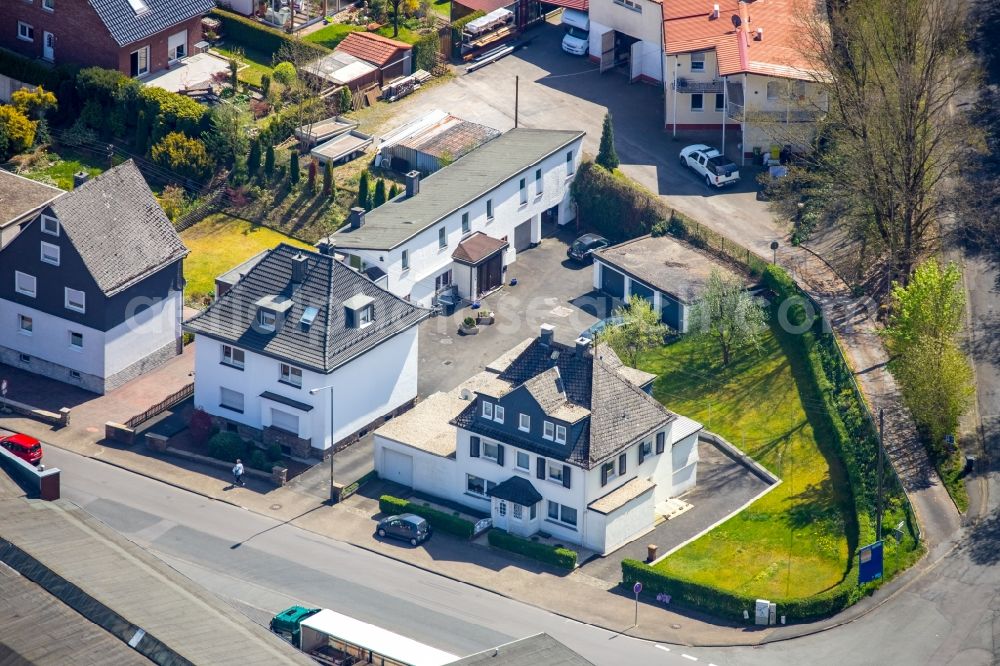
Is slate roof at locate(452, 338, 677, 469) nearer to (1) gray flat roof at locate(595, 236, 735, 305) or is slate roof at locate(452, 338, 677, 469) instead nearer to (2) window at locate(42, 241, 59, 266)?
(1) gray flat roof at locate(595, 236, 735, 305)

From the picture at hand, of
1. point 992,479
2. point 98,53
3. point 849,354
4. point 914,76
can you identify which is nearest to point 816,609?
point 992,479

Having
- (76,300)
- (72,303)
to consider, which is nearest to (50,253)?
(76,300)

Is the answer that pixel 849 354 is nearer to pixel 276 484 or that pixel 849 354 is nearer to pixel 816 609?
pixel 816 609

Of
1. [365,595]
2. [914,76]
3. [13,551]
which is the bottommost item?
[365,595]

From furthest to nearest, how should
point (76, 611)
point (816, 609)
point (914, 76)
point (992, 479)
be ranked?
point (914, 76) < point (992, 479) < point (816, 609) < point (76, 611)

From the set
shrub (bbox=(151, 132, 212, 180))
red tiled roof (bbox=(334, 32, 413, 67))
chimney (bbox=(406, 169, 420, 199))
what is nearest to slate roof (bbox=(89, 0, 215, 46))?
shrub (bbox=(151, 132, 212, 180))

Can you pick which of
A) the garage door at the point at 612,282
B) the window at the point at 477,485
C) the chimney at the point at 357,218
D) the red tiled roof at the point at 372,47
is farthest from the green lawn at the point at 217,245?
the window at the point at 477,485

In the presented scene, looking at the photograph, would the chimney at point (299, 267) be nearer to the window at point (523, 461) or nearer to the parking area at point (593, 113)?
the window at point (523, 461)
